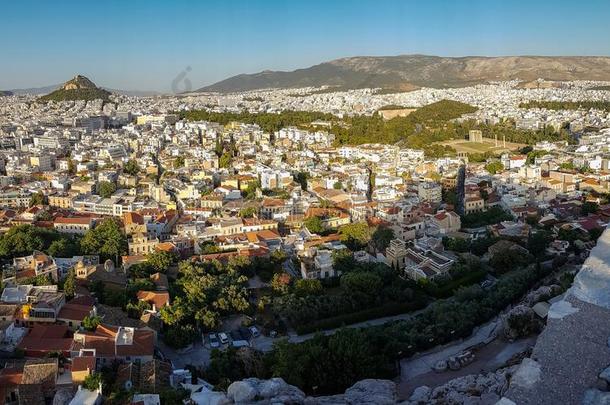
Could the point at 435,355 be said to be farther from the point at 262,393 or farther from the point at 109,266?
the point at 109,266

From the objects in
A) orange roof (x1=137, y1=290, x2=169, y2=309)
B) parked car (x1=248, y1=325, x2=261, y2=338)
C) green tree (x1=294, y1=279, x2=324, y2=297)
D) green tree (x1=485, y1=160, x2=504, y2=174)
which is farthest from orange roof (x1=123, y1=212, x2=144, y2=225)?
green tree (x1=485, y1=160, x2=504, y2=174)

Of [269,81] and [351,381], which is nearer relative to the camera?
[351,381]

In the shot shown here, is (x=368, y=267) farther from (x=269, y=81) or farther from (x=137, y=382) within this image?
(x=269, y=81)

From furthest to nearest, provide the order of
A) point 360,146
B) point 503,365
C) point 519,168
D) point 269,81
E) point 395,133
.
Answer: point 269,81, point 395,133, point 360,146, point 519,168, point 503,365

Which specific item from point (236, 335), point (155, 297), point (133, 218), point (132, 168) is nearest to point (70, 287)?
point (155, 297)

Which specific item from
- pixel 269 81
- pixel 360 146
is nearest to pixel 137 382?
pixel 360 146

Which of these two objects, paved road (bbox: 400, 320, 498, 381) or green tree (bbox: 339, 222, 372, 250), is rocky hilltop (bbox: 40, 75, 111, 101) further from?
paved road (bbox: 400, 320, 498, 381)
